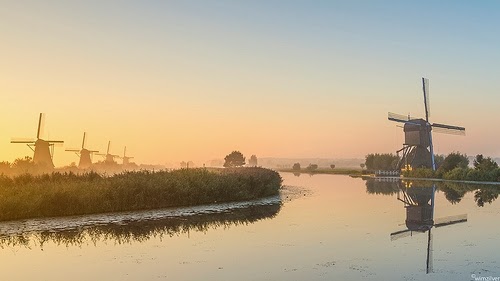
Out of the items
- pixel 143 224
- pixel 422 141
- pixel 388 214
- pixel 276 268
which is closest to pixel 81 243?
pixel 143 224

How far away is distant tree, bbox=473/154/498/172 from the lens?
6176 cm

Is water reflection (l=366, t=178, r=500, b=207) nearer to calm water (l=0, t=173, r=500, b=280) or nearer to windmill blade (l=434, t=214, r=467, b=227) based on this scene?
windmill blade (l=434, t=214, r=467, b=227)

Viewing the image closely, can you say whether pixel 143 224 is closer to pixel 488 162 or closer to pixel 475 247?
pixel 475 247

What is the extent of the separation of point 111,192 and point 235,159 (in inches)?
3211

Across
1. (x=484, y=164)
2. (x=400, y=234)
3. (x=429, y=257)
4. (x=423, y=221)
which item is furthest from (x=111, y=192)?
(x=484, y=164)

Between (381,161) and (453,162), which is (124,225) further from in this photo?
(381,161)

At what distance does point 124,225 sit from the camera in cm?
2077

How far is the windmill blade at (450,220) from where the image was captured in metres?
21.8

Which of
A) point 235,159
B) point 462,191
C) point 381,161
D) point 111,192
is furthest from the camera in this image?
point 235,159

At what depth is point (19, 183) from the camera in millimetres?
26859

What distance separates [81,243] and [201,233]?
15.8 feet

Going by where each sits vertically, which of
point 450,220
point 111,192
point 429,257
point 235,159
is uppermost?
point 235,159

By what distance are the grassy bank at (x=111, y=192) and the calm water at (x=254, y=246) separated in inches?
66.4

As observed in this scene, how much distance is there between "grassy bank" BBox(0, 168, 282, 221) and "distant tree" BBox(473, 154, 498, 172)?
40222 mm
